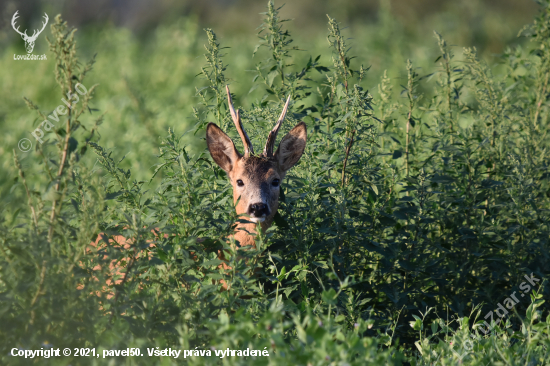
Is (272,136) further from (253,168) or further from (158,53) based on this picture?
(158,53)

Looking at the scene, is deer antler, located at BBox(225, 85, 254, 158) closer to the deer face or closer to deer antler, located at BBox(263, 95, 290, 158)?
the deer face

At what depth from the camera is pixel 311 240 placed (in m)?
4.18

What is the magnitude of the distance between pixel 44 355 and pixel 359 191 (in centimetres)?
263

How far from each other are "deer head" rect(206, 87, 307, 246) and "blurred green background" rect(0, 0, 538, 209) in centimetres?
54

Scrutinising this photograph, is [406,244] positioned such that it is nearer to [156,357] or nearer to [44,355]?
[156,357]

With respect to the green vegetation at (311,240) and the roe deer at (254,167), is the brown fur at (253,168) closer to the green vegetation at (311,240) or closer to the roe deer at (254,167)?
the roe deer at (254,167)

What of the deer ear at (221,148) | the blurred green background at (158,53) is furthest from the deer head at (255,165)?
the blurred green background at (158,53)

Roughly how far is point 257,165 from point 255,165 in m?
0.02

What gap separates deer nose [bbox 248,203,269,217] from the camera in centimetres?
438

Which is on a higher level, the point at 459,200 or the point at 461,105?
the point at 461,105

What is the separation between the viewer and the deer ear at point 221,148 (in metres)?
4.62

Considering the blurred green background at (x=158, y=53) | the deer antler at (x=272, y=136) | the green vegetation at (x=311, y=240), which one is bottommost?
the green vegetation at (x=311, y=240)

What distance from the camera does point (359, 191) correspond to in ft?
15.4

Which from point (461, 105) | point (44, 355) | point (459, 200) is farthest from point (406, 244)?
point (44, 355)
